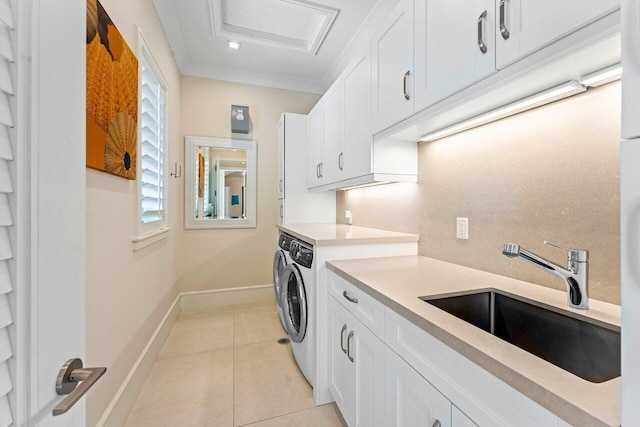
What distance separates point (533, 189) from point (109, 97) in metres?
1.97

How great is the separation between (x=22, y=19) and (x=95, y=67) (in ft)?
3.33

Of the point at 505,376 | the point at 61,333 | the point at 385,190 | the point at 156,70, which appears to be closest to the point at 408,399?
the point at 505,376

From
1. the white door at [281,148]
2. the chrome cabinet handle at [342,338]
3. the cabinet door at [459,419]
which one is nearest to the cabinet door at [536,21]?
the cabinet door at [459,419]

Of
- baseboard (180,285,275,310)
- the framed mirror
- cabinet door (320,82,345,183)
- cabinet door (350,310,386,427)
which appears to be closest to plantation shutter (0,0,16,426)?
cabinet door (350,310,386,427)

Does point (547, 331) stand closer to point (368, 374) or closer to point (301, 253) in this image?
point (368, 374)

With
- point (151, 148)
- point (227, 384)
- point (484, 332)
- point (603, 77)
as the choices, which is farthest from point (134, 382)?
point (603, 77)

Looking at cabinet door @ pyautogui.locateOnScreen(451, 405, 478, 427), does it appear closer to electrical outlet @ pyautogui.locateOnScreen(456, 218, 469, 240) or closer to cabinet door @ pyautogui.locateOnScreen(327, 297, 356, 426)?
cabinet door @ pyautogui.locateOnScreen(327, 297, 356, 426)

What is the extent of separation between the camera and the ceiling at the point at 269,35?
2.27 m

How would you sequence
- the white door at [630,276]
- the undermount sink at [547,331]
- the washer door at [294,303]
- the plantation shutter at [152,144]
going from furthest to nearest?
the plantation shutter at [152,144] < the washer door at [294,303] < the undermount sink at [547,331] < the white door at [630,276]

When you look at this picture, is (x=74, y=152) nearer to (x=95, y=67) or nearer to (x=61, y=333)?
(x=61, y=333)

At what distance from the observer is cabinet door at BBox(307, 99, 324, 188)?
8.86 feet

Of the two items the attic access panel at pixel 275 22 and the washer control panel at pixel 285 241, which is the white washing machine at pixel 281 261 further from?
the attic access panel at pixel 275 22

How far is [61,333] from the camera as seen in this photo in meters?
0.51

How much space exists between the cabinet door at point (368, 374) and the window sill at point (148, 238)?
142cm
